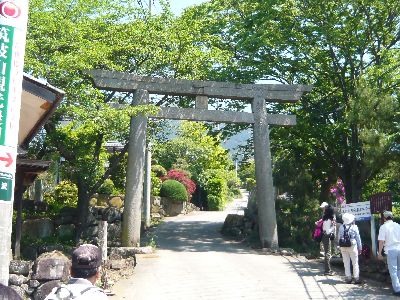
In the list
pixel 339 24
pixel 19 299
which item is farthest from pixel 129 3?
pixel 19 299

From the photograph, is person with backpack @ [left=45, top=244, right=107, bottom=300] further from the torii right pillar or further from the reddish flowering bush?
the reddish flowering bush

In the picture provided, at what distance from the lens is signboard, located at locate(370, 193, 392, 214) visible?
10.3 meters

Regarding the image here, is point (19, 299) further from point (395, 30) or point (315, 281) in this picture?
point (395, 30)

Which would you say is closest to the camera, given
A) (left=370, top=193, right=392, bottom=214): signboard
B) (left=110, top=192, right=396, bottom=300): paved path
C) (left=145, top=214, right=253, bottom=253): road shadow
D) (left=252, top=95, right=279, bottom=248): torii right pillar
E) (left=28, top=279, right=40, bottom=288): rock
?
(left=110, top=192, right=396, bottom=300): paved path

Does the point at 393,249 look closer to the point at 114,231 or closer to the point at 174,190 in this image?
the point at 114,231

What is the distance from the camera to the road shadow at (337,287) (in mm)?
9055

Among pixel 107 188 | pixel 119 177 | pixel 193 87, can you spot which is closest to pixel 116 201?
pixel 107 188

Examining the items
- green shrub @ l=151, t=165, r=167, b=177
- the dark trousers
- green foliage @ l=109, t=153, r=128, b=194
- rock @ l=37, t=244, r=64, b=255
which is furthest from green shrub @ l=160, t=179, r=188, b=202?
the dark trousers

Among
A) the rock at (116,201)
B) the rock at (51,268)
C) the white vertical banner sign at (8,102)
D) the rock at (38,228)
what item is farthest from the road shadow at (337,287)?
the rock at (116,201)

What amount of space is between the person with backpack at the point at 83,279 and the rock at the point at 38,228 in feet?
45.0

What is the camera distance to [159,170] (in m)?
29.7

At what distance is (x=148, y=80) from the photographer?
1469cm

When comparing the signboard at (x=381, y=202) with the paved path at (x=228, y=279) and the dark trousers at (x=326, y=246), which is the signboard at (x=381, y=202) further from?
the paved path at (x=228, y=279)

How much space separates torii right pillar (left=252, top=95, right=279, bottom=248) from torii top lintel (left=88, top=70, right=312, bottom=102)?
1.27 ft
